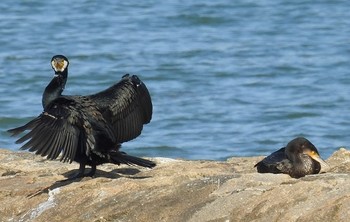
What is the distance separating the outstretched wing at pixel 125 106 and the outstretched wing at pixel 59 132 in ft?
1.31

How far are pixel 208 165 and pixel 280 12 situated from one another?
14812 millimetres

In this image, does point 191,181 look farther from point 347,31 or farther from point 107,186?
point 347,31

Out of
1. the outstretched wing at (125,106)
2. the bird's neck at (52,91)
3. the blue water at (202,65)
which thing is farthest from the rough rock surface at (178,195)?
the blue water at (202,65)

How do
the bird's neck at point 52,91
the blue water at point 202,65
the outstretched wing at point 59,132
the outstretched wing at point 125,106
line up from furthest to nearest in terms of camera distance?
the blue water at point 202,65, the outstretched wing at point 125,106, the bird's neck at point 52,91, the outstretched wing at point 59,132

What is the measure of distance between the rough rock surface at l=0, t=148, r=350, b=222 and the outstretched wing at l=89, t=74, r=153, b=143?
1.04 ft

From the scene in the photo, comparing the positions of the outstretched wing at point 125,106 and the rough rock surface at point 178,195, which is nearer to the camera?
the rough rock surface at point 178,195

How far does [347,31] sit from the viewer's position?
2052cm

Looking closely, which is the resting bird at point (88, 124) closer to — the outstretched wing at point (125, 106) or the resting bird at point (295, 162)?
the outstretched wing at point (125, 106)

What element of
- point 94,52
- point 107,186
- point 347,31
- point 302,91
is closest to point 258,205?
point 107,186

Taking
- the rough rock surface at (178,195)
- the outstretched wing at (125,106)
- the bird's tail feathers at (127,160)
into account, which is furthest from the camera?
the outstretched wing at (125,106)

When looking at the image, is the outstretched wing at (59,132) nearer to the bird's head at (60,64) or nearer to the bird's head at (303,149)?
the bird's head at (60,64)

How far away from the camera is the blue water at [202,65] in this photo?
14055mm

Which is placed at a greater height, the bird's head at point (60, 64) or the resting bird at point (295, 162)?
the bird's head at point (60, 64)

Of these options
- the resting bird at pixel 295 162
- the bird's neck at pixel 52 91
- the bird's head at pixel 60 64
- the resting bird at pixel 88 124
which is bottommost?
the resting bird at pixel 295 162
